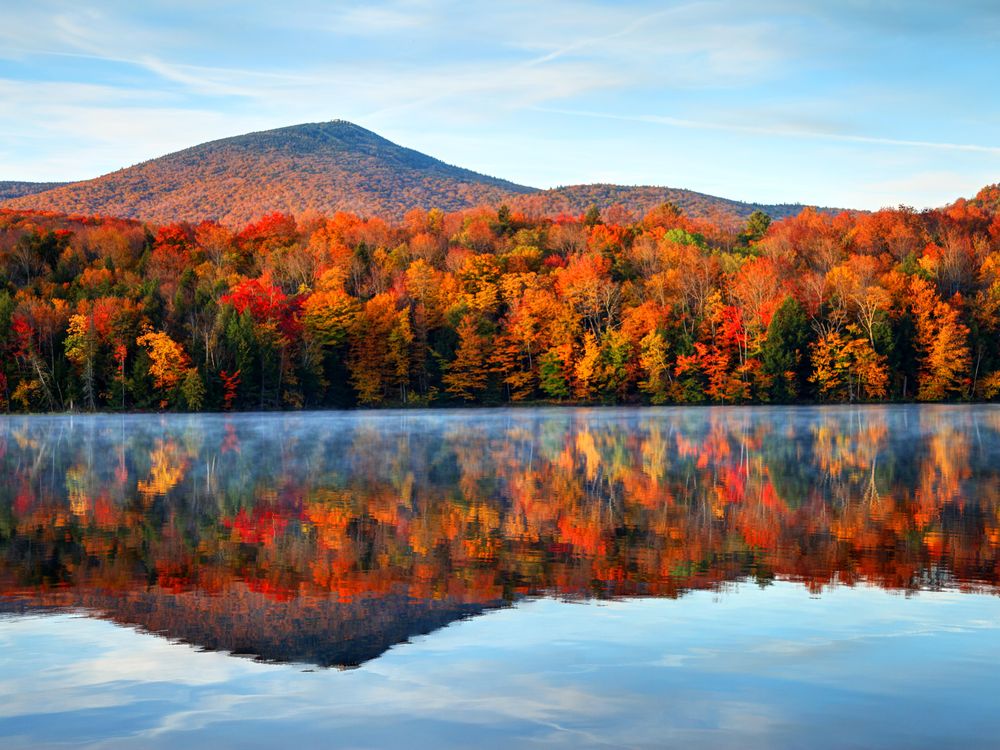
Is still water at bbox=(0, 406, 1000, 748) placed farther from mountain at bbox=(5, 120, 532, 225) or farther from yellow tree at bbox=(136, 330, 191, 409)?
mountain at bbox=(5, 120, 532, 225)

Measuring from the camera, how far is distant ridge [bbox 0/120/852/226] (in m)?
166

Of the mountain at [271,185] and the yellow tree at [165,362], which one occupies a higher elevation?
the mountain at [271,185]

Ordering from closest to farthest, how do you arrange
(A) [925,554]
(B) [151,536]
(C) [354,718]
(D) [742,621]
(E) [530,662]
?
(C) [354,718] < (E) [530,662] < (D) [742,621] < (A) [925,554] < (B) [151,536]

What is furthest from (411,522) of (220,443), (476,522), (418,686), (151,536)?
(220,443)

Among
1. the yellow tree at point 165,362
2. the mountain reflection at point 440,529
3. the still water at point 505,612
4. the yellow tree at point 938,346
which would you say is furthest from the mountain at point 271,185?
the still water at point 505,612

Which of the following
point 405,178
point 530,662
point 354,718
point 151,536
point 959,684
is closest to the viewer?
point 354,718

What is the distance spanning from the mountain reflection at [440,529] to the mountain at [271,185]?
135 m

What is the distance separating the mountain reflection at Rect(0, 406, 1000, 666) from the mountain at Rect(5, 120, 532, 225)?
13484cm

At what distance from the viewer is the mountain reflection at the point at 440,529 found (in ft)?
39.8

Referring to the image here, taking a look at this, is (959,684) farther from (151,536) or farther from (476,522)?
(151,536)

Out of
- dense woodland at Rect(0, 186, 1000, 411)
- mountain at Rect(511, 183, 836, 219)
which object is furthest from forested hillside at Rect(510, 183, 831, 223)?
dense woodland at Rect(0, 186, 1000, 411)

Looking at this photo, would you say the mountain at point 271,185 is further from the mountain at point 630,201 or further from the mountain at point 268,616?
the mountain at point 268,616

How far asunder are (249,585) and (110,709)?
473 cm

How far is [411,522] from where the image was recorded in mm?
18688
